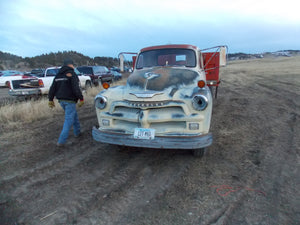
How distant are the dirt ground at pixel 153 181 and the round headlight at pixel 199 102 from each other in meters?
1.08

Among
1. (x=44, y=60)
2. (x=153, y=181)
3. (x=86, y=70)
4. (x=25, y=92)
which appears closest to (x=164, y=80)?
(x=153, y=181)

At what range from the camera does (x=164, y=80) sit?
15.1 feet

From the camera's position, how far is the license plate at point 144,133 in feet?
12.3

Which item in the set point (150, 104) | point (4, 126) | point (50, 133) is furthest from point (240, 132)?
point (4, 126)

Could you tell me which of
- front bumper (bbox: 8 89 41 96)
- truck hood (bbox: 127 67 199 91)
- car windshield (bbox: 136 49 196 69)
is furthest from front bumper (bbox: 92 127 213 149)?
front bumper (bbox: 8 89 41 96)

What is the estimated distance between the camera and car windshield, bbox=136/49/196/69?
581cm

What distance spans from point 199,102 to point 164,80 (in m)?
1.05

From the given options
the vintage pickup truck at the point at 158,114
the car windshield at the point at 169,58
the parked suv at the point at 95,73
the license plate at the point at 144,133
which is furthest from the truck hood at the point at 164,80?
the parked suv at the point at 95,73

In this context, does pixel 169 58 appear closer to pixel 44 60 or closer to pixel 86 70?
pixel 86 70

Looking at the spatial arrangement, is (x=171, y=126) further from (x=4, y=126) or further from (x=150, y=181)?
(x=4, y=126)

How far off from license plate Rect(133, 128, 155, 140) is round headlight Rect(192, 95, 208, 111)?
2.67ft

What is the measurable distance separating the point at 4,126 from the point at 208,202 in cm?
647

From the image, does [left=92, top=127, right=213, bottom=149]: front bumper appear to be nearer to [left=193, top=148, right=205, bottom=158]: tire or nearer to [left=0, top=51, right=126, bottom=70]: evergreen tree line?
[left=193, top=148, right=205, bottom=158]: tire

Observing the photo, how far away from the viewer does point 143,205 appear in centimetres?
304
